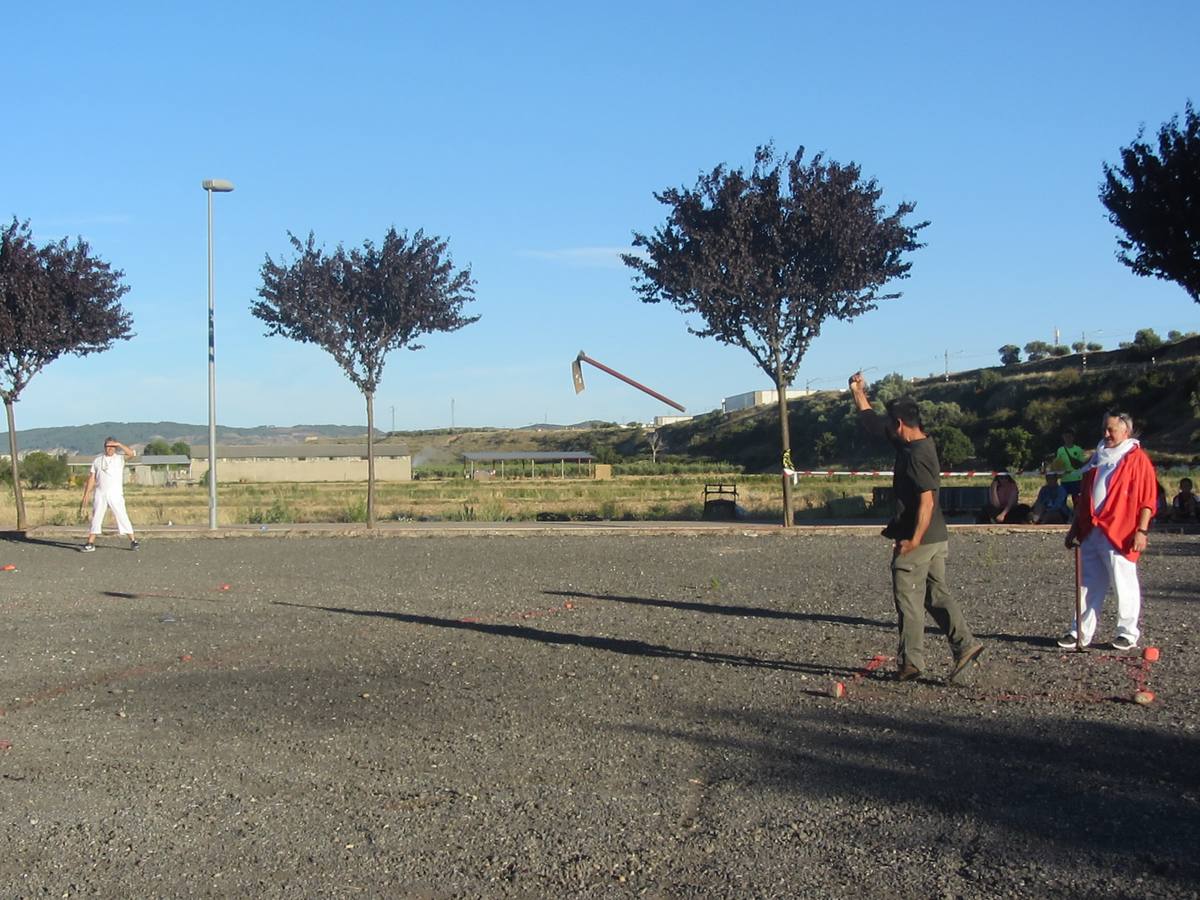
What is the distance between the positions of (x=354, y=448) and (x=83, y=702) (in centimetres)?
10506

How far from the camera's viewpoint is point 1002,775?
5.48 metres

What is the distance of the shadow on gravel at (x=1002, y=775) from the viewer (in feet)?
15.0

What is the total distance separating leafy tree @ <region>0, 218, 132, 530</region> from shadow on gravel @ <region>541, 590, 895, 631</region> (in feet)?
47.5

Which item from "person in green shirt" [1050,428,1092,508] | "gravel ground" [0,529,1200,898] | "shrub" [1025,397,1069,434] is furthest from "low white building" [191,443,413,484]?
"gravel ground" [0,529,1200,898]

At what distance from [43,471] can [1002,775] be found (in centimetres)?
7485

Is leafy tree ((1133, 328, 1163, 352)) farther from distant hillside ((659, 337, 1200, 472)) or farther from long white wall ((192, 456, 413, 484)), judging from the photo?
long white wall ((192, 456, 413, 484))

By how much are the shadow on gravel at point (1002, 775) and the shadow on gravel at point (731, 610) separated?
3.65 m

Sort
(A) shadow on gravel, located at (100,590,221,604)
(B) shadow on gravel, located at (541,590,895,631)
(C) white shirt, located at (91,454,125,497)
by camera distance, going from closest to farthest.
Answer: (B) shadow on gravel, located at (541,590,895,631) < (A) shadow on gravel, located at (100,590,221,604) < (C) white shirt, located at (91,454,125,497)

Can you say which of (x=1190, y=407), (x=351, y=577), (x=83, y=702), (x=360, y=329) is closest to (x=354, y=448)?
(x=1190, y=407)

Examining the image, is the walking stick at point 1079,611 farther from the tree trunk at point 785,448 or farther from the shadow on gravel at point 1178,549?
the tree trunk at point 785,448

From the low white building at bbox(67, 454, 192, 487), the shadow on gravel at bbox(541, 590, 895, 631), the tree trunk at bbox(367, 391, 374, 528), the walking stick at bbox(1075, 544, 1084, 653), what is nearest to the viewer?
the walking stick at bbox(1075, 544, 1084, 653)

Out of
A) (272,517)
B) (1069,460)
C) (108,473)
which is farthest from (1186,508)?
(272,517)

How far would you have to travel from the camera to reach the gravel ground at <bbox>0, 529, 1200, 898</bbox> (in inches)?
175

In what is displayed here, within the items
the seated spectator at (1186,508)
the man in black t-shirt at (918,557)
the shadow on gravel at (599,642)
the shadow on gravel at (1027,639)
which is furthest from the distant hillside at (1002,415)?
the man in black t-shirt at (918,557)
